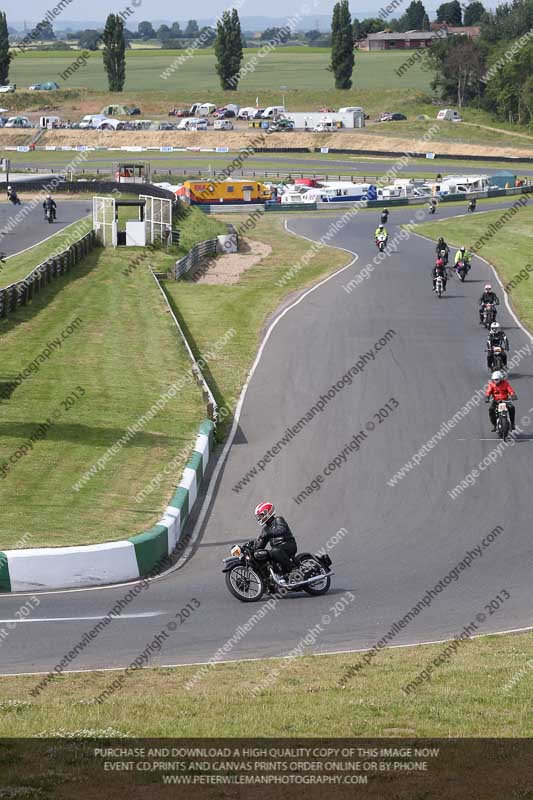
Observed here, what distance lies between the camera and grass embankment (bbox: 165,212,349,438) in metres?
34.4

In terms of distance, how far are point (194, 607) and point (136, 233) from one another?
44.7 meters

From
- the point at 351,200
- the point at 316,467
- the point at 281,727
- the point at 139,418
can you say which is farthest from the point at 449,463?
the point at 351,200

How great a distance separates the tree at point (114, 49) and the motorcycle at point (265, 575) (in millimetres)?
134698

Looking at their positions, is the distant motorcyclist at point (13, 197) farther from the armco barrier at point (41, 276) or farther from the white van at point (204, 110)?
the white van at point (204, 110)

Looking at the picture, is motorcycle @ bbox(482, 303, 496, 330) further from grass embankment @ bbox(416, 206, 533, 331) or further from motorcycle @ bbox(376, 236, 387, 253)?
motorcycle @ bbox(376, 236, 387, 253)

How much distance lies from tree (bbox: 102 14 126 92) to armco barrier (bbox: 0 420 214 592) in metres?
133

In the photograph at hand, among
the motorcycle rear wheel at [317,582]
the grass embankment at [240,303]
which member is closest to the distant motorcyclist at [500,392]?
the grass embankment at [240,303]

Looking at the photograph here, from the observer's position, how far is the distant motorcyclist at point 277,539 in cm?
1609

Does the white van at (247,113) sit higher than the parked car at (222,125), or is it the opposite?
the white van at (247,113)

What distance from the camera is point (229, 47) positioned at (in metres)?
150

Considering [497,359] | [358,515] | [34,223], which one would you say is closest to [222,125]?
[34,223]

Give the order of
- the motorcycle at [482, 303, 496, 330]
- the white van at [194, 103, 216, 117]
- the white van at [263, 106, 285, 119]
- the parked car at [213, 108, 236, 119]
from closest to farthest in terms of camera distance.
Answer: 1. the motorcycle at [482, 303, 496, 330]
2. the white van at [263, 106, 285, 119]
3. the parked car at [213, 108, 236, 119]
4. the white van at [194, 103, 216, 117]

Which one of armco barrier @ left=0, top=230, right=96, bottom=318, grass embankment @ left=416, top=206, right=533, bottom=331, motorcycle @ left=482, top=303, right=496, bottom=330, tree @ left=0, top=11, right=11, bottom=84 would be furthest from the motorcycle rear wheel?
tree @ left=0, top=11, right=11, bottom=84

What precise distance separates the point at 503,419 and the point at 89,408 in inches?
394
